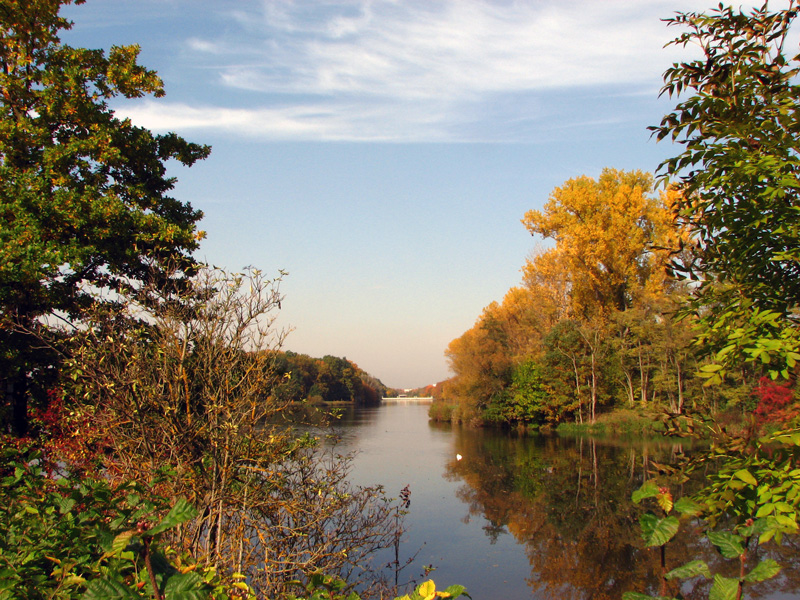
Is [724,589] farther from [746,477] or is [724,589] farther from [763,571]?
[746,477]

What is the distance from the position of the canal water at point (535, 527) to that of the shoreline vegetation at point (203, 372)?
103cm

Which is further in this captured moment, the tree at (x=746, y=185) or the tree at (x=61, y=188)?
the tree at (x=61, y=188)

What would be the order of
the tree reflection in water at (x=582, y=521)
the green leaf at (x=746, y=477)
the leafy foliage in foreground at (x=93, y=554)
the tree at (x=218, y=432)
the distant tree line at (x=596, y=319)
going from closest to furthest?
the leafy foliage in foreground at (x=93, y=554)
the green leaf at (x=746, y=477)
the tree at (x=218, y=432)
the tree reflection in water at (x=582, y=521)
the distant tree line at (x=596, y=319)

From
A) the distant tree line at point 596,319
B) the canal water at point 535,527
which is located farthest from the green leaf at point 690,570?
the distant tree line at point 596,319

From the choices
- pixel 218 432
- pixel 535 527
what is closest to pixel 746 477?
pixel 218 432

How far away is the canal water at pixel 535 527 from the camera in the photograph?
8695mm

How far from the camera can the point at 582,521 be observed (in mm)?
12117

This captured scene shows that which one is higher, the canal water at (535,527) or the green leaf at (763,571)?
the green leaf at (763,571)

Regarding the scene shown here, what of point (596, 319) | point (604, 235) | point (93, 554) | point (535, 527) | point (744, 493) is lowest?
point (535, 527)

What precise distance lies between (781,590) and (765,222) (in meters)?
7.91

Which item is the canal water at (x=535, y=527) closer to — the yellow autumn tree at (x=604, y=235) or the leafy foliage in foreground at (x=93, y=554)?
the leafy foliage in foreground at (x=93, y=554)

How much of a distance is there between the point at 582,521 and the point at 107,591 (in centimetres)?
1239

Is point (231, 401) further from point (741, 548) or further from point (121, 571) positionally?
point (741, 548)

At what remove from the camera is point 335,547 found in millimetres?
6480
